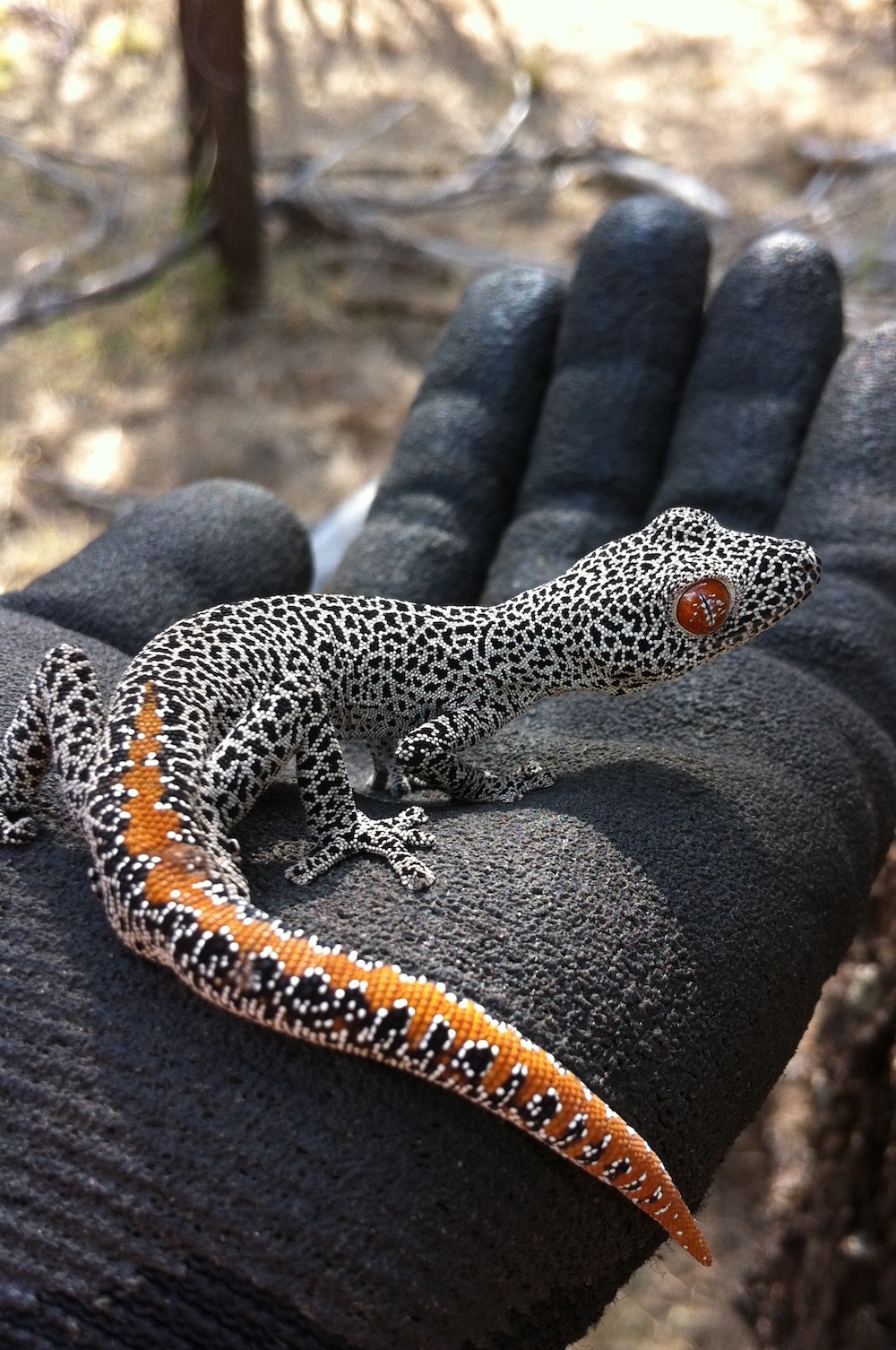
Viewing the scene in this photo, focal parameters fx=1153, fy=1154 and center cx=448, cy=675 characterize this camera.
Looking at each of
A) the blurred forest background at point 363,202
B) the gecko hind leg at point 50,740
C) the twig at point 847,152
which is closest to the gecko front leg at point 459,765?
the gecko hind leg at point 50,740

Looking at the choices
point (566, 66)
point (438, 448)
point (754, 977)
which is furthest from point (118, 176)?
point (754, 977)

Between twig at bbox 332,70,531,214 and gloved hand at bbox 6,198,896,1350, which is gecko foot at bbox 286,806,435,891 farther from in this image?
twig at bbox 332,70,531,214

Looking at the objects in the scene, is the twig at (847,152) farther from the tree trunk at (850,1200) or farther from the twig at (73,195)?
the tree trunk at (850,1200)

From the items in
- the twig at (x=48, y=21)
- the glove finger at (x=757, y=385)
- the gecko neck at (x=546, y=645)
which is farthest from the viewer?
the twig at (x=48, y=21)

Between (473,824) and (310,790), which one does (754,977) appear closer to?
(473,824)

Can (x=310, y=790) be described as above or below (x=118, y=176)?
below

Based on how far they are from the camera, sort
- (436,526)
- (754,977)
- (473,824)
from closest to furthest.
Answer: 1. (754,977)
2. (473,824)
3. (436,526)
